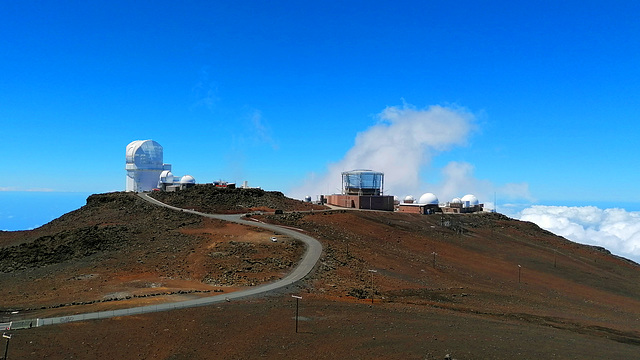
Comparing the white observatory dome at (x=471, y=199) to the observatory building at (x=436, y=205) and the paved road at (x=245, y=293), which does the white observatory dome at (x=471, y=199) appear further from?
the paved road at (x=245, y=293)

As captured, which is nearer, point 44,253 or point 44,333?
point 44,333

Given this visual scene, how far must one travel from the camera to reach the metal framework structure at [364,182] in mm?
76500

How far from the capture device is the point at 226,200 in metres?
62.1

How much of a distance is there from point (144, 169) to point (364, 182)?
1765 inches

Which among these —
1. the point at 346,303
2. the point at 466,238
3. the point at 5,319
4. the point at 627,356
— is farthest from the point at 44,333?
the point at 466,238

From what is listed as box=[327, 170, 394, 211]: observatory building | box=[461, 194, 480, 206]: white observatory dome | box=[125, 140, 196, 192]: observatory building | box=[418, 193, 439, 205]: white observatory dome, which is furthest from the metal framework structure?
box=[125, 140, 196, 192]: observatory building

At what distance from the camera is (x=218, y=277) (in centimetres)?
2978

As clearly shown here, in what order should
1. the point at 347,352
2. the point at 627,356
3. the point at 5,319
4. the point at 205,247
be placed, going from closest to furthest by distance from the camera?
the point at 347,352 → the point at 627,356 → the point at 5,319 → the point at 205,247

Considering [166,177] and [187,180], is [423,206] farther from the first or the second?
[166,177]

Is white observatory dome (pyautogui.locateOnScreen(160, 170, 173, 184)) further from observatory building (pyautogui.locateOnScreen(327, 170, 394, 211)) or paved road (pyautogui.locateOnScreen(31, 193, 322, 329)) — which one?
paved road (pyautogui.locateOnScreen(31, 193, 322, 329))

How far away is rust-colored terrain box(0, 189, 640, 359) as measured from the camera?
1705 cm

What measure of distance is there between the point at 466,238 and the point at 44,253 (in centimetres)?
5097

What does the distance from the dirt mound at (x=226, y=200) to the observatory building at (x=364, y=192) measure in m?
10.8

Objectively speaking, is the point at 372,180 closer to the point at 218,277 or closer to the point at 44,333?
the point at 218,277
